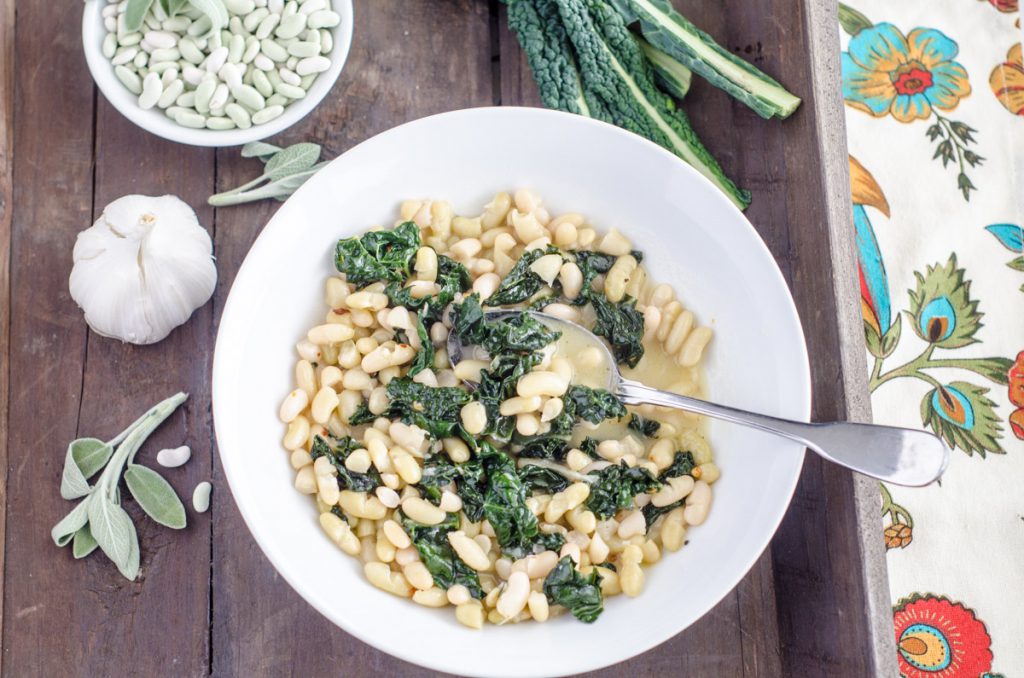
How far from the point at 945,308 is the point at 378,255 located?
1.19m

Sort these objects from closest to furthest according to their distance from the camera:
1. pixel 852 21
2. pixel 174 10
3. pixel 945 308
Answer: pixel 174 10
pixel 945 308
pixel 852 21

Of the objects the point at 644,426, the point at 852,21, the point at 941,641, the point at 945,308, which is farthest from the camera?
the point at 852,21

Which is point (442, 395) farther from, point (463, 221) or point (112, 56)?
point (112, 56)

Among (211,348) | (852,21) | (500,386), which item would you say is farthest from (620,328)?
(852,21)

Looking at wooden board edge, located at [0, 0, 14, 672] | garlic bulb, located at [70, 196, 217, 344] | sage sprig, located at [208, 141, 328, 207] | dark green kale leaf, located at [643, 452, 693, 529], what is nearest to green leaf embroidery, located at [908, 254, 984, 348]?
dark green kale leaf, located at [643, 452, 693, 529]

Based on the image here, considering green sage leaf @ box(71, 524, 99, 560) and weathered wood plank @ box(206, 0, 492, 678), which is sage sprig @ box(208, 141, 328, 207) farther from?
green sage leaf @ box(71, 524, 99, 560)

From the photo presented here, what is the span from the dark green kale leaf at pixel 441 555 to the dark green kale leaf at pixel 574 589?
0.13 meters

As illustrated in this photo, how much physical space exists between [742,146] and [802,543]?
2.46 ft

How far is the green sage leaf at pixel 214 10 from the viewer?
164 cm

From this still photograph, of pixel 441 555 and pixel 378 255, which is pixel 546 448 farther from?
pixel 378 255

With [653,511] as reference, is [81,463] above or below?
below

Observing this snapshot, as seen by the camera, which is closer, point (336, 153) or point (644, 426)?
point (644, 426)

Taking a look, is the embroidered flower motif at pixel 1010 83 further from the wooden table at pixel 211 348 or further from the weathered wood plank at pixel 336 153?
the weathered wood plank at pixel 336 153

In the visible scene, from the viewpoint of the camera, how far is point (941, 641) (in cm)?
180
